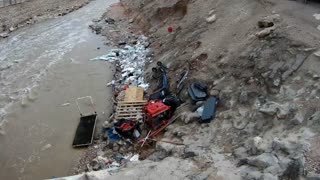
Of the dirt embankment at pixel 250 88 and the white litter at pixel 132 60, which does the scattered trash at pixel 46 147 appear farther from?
the white litter at pixel 132 60

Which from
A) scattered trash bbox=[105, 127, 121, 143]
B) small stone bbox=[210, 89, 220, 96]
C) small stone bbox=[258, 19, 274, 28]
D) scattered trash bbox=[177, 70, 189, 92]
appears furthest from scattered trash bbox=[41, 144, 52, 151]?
small stone bbox=[258, 19, 274, 28]

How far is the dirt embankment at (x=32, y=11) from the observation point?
23891 mm

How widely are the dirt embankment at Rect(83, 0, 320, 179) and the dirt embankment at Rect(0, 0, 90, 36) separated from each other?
39.6ft

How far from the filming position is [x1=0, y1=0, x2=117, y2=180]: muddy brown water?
36.5ft

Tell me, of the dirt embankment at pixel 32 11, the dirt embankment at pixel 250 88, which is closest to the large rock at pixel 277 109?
the dirt embankment at pixel 250 88

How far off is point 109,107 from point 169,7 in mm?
7313

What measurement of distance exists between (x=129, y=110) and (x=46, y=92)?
440 centimetres

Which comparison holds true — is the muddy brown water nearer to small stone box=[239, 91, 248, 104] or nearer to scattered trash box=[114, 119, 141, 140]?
scattered trash box=[114, 119, 141, 140]

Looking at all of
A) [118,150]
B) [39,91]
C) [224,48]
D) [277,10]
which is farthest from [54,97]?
[277,10]

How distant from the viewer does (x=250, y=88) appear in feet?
33.1

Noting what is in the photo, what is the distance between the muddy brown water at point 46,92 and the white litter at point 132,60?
24.1 inches

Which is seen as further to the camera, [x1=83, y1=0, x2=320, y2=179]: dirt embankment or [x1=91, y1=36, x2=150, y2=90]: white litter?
[x1=91, y1=36, x2=150, y2=90]: white litter

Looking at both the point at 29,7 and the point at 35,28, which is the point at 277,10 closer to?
the point at 35,28

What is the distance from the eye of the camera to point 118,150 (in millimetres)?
10836
